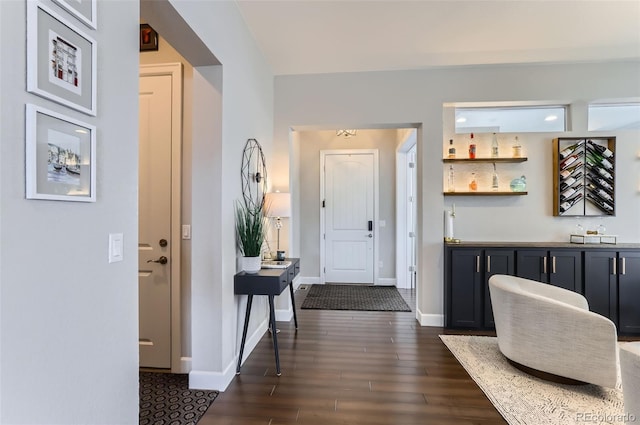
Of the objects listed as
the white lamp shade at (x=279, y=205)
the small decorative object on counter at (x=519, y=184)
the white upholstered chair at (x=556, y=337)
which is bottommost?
the white upholstered chair at (x=556, y=337)

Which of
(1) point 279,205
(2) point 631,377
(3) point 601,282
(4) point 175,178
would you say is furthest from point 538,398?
(4) point 175,178

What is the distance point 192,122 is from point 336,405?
231 centimetres

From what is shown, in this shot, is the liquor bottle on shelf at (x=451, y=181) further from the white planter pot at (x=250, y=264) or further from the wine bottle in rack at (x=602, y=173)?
the white planter pot at (x=250, y=264)

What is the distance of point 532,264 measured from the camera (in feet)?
11.2

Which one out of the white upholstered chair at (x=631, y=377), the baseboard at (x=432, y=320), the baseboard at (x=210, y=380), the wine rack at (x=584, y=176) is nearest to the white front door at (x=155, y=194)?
the baseboard at (x=210, y=380)

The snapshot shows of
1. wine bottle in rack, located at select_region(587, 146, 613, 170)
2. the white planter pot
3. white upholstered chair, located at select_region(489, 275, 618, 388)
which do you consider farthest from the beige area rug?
wine bottle in rack, located at select_region(587, 146, 613, 170)

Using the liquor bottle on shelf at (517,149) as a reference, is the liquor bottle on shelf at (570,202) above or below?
below

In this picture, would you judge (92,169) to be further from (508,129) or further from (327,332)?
(508,129)

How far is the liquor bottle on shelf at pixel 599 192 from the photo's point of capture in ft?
11.7

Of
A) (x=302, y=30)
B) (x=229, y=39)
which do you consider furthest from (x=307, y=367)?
(x=302, y=30)

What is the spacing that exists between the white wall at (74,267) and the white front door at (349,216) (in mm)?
4429

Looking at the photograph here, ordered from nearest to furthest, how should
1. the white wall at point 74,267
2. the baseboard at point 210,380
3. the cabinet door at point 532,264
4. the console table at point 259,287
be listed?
1. the white wall at point 74,267
2. the baseboard at point 210,380
3. the console table at point 259,287
4. the cabinet door at point 532,264

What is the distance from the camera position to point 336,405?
6.97 ft

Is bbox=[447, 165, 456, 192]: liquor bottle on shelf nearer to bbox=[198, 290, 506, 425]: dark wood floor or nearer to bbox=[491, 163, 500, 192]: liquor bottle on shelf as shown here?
bbox=[491, 163, 500, 192]: liquor bottle on shelf
